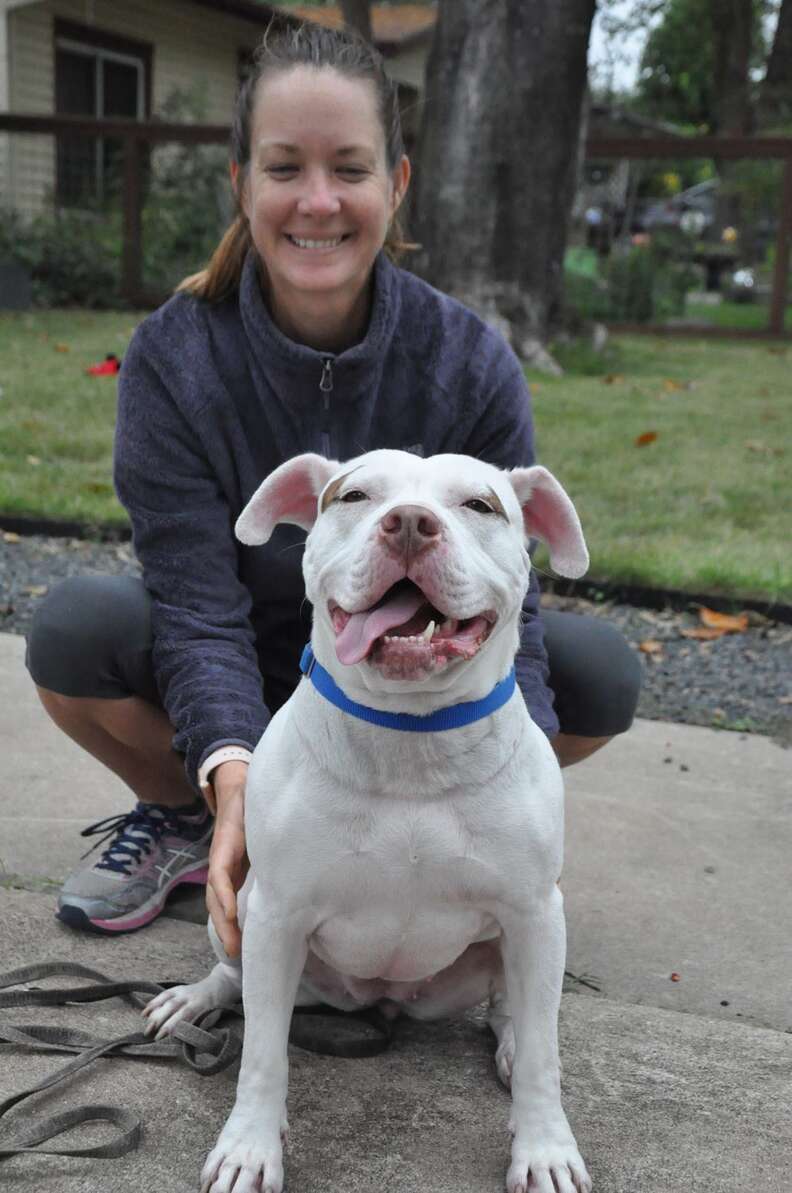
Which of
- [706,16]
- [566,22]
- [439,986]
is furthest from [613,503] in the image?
[706,16]

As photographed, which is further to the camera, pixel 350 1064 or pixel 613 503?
pixel 613 503

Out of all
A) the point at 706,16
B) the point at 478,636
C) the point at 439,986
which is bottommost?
the point at 439,986

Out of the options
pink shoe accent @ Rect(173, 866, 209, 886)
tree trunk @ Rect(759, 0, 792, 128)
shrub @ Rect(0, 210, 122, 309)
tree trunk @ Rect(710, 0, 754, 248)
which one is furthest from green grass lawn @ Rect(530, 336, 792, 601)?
tree trunk @ Rect(710, 0, 754, 248)

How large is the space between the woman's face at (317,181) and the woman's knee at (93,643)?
0.78 m

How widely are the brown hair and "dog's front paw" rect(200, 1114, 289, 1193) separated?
1804mm

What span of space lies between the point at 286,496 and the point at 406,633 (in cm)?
44

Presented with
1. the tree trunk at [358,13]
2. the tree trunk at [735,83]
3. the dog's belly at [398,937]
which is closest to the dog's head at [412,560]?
the dog's belly at [398,937]

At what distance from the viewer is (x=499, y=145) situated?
32.0 ft

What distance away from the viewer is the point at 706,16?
3281cm

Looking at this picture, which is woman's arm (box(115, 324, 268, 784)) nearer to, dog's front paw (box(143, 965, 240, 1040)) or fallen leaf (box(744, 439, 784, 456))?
dog's front paw (box(143, 965, 240, 1040))

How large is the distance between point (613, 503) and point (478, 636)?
4.51 m

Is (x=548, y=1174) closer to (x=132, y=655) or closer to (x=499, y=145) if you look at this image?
(x=132, y=655)

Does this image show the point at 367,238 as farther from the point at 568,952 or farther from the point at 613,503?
the point at 613,503

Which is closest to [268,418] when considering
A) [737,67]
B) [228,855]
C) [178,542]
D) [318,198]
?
[178,542]
